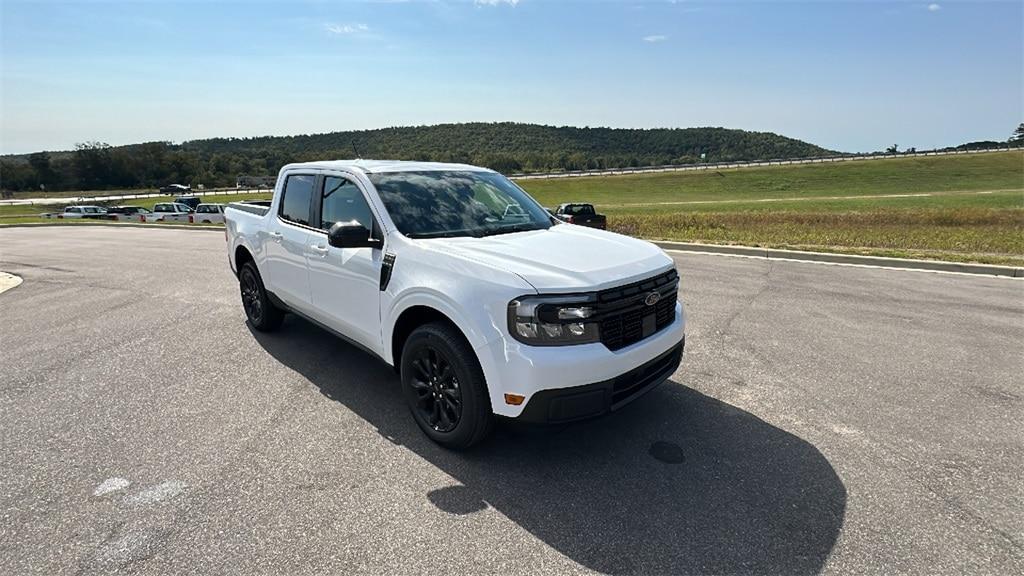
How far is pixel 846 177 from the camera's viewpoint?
2447 inches

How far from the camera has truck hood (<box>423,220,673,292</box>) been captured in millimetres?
2906

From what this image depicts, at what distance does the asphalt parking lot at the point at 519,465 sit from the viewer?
2.51 meters

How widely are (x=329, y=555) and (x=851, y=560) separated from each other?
246 cm

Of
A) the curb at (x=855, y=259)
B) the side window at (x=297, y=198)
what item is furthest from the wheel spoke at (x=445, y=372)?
the curb at (x=855, y=259)

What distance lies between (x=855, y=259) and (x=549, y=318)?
9285mm

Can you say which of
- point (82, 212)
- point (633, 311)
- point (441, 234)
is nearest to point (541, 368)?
point (633, 311)

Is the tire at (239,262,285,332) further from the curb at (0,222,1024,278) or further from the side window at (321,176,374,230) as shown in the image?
the curb at (0,222,1024,278)

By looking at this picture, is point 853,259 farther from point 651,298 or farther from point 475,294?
point 475,294

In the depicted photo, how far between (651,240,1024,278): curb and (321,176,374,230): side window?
8.85m

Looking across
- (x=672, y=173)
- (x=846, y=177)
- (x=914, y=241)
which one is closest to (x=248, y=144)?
(x=672, y=173)

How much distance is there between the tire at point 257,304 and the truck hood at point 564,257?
2.97 metres

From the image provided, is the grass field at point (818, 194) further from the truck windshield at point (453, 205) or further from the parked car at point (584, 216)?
the truck windshield at point (453, 205)

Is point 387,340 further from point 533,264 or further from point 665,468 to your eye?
point 665,468

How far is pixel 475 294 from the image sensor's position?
9.78 ft
